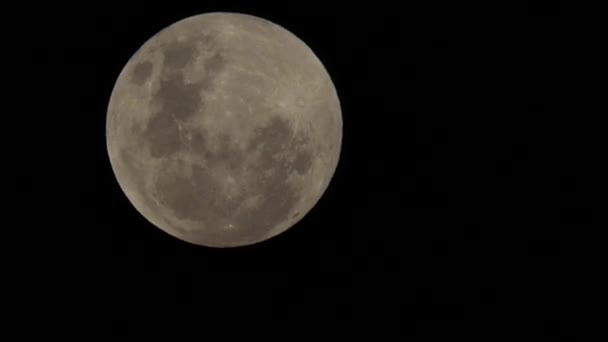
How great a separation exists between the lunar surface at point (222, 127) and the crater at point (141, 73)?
0.04ft

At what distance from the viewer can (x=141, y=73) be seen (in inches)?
236

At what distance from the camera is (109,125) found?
6.35 metres

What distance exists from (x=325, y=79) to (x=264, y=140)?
115 centimetres

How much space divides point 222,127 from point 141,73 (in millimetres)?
1070

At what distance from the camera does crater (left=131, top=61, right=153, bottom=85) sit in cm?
593

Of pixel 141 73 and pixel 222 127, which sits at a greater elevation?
pixel 141 73

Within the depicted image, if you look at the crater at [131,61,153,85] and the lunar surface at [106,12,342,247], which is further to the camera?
the crater at [131,61,153,85]

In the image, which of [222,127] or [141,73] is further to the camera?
[141,73]

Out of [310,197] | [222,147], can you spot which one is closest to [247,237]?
[310,197]

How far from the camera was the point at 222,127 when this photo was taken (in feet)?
18.4

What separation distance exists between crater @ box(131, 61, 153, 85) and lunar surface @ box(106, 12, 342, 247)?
0.04ft

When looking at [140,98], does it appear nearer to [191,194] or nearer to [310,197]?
[191,194]

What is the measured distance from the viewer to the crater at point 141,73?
19.5 ft

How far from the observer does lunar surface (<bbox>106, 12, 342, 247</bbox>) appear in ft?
18.5
